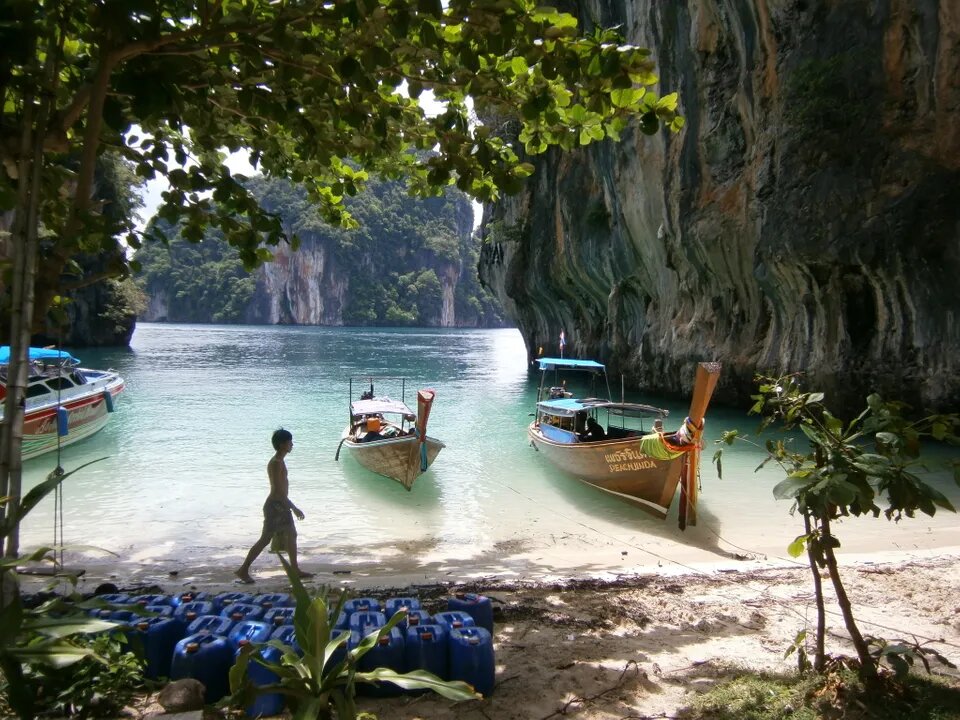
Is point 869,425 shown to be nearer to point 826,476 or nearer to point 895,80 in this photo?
point 826,476

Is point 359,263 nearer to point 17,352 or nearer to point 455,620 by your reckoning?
point 455,620

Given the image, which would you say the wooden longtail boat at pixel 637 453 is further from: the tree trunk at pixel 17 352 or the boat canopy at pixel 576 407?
the tree trunk at pixel 17 352

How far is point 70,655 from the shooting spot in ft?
6.91

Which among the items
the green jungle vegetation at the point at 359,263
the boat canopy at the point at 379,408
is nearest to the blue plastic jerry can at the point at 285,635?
the boat canopy at the point at 379,408

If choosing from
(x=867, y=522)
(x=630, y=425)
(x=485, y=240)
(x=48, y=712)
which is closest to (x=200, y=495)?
(x=48, y=712)

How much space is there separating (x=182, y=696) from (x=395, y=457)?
772 cm

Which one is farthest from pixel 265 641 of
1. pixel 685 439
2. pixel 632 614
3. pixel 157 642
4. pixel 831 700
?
pixel 685 439

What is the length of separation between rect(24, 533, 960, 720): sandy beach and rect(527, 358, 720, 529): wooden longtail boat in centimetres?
179

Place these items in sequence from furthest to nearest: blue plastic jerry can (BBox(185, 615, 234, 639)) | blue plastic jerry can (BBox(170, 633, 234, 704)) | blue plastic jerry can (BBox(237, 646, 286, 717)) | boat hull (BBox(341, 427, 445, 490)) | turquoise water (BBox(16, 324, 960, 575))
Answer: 1. boat hull (BBox(341, 427, 445, 490))
2. turquoise water (BBox(16, 324, 960, 575))
3. blue plastic jerry can (BBox(185, 615, 234, 639))
4. blue plastic jerry can (BBox(170, 633, 234, 704))
5. blue plastic jerry can (BBox(237, 646, 286, 717))

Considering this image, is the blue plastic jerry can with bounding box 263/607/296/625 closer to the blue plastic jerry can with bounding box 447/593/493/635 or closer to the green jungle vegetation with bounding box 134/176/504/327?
the blue plastic jerry can with bounding box 447/593/493/635

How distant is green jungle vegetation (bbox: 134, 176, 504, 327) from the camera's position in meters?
108

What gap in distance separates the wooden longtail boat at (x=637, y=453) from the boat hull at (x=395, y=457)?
2.31 metres

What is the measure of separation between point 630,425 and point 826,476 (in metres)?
16.2

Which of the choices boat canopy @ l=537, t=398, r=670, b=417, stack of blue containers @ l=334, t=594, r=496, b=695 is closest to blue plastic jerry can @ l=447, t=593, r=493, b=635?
stack of blue containers @ l=334, t=594, r=496, b=695
